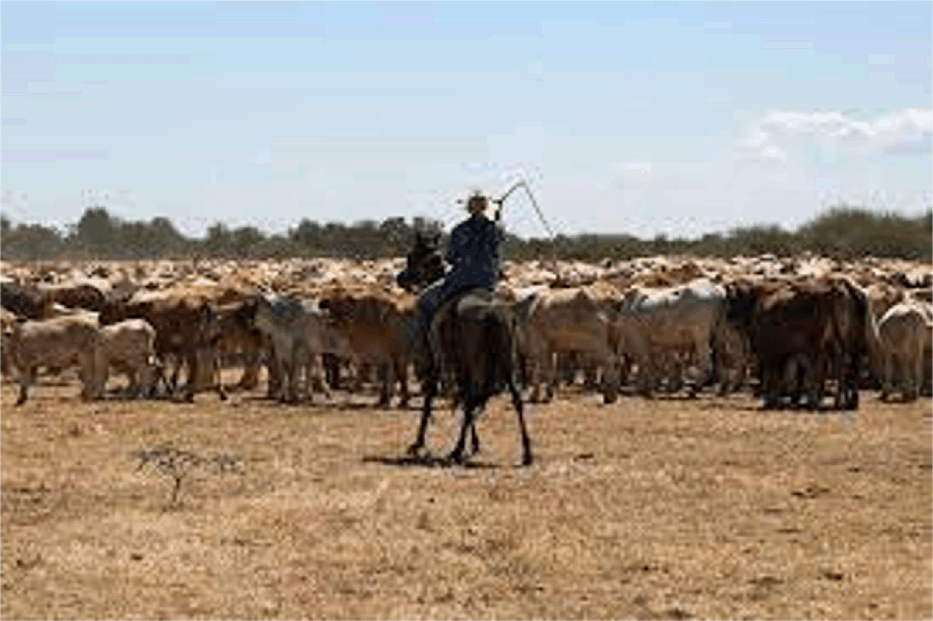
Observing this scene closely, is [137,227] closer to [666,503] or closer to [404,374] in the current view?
[404,374]

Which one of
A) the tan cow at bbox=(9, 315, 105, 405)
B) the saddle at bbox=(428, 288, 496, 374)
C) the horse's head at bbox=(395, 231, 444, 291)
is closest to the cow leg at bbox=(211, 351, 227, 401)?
the tan cow at bbox=(9, 315, 105, 405)

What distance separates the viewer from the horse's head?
24438mm

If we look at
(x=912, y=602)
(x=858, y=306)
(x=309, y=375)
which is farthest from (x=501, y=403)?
(x=912, y=602)

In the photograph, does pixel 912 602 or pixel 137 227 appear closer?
pixel 912 602

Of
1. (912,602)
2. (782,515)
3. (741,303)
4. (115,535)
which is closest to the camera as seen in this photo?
(912,602)

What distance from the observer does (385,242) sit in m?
102

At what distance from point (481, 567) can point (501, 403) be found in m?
13.7

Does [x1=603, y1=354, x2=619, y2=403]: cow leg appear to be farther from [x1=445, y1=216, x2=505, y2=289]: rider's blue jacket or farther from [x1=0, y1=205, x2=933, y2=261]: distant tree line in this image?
[x1=0, y1=205, x2=933, y2=261]: distant tree line

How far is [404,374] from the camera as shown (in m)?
26.8

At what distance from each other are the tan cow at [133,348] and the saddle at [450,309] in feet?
31.0

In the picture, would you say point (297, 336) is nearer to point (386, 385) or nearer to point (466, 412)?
point (386, 385)

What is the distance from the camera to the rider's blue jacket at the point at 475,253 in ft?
60.2

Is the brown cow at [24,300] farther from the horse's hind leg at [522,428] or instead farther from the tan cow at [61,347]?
the horse's hind leg at [522,428]

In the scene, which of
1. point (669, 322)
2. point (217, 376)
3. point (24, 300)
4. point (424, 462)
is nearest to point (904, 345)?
point (669, 322)
